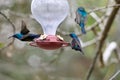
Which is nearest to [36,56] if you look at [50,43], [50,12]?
[50,12]

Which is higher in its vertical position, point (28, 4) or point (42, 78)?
point (28, 4)

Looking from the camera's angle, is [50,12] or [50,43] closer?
[50,43]

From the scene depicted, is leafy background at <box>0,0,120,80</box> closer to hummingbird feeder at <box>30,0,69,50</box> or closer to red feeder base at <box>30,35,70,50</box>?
hummingbird feeder at <box>30,0,69,50</box>

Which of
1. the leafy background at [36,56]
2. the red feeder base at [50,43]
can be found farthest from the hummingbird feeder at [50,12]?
the leafy background at [36,56]

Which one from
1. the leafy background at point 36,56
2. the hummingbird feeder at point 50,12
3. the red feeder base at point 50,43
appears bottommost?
the leafy background at point 36,56

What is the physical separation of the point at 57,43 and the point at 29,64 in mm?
3610

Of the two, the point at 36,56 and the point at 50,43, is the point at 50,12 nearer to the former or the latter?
the point at 50,43

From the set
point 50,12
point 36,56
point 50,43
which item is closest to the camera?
point 50,43

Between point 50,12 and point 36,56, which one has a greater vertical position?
point 50,12

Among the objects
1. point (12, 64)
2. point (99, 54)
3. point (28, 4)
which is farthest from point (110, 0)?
point (12, 64)

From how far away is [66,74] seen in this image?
6.76m

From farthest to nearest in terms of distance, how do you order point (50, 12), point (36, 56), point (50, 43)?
point (36, 56)
point (50, 12)
point (50, 43)

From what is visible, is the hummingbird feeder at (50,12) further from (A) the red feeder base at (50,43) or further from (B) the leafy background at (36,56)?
(B) the leafy background at (36,56)

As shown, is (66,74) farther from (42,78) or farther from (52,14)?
(52,14)
